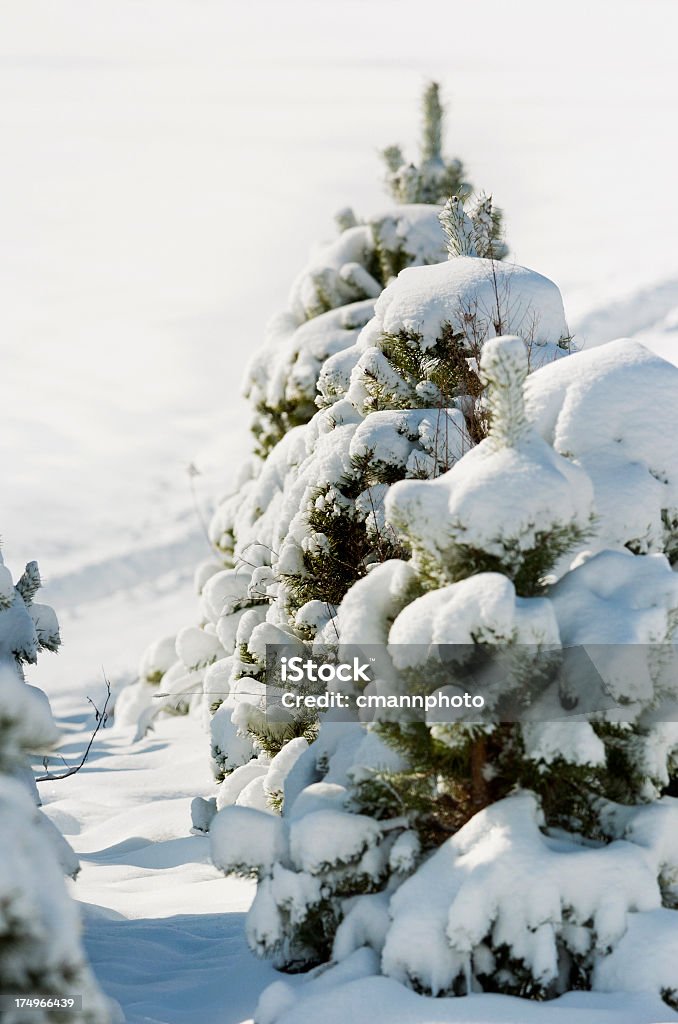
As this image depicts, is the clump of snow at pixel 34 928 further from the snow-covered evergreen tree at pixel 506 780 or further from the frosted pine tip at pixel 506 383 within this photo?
the frosted pine tip at pixel 506 383

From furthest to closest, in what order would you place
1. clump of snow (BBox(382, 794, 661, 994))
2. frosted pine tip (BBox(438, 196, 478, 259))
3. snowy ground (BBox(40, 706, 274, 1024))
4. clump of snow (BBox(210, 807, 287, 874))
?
frosted pine tip (BBox(438, 196, 478, 259)) → snowy ground (BBox(40, 706, 274, 1024)) → clump of snow (BBox(210, 807, 287, 874)) → clump of snow (BBox(382, 794, 661, 994))

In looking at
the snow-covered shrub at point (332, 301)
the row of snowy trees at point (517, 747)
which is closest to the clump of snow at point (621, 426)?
the row of snowy trees at point (517, 747)

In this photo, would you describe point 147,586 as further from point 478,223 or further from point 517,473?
point 517,473

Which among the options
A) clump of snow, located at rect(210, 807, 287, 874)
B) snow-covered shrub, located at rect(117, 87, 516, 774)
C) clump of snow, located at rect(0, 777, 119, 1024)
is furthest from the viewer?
snow-covered shrub, located at rect(117, 87, 516, 774)

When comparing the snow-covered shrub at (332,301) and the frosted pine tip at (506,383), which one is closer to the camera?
the frosted pine tip at (506,383)

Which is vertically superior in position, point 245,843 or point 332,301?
point 245,843

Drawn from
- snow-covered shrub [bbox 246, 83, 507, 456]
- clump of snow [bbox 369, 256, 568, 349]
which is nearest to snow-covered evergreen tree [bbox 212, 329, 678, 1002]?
clump of snow [bbox 369, 256, 568, 349]

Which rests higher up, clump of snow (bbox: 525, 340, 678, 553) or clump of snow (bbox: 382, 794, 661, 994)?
clump of snow (bbox: 525, 340, 678, 553)

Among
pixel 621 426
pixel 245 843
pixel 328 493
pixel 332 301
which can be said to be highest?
pixel 621 426

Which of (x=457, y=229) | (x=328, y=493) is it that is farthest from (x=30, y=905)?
(x=457, y=229)

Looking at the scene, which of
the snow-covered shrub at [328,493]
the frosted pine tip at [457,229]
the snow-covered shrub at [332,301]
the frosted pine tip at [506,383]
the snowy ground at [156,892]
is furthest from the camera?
the snow-covered shrub at [332,301]

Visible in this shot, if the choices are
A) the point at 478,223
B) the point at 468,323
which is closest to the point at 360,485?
the point at 468,323

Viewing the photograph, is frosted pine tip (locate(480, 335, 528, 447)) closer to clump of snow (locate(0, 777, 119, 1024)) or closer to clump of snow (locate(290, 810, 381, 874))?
clump of snow (locate(290, 810, 381, 874))

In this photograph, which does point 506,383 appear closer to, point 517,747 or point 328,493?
point 517,747
